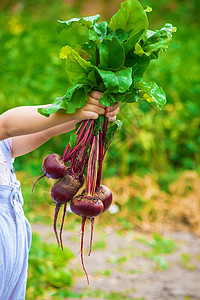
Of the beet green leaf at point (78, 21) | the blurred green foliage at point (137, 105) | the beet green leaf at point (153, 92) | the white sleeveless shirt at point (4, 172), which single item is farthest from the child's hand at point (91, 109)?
the blurred green foliage at point (137, 105)

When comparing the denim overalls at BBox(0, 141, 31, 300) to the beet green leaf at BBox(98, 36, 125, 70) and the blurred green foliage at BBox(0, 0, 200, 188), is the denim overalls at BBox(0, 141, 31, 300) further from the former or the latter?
the blurred green foliage at BBox(0, 0, 200, 188)

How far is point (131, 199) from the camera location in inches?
156

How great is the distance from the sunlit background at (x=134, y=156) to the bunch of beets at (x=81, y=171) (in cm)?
135

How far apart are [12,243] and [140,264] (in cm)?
186

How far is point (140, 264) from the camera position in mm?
3141

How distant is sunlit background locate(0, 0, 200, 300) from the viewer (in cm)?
365

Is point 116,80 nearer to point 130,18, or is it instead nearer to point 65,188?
point 130,18

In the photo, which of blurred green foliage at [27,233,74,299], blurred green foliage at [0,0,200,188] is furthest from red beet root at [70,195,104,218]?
blurred green foliage at [0,0,200,188]

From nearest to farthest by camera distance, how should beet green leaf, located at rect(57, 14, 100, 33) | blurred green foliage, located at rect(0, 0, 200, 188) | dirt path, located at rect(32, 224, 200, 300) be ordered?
beet green leaf, located at rect(57, 14, 100, 33), dirt path, located at rect(32, 224, 200, 300), blurred green foliage, located at rect(0, 0, 200, 188)

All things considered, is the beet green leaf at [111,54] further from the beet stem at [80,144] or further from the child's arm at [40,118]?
the beet stem at [80,144]

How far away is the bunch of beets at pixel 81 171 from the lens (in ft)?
4.64

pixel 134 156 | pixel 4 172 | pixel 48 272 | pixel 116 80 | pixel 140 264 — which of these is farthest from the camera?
pixel 134 156

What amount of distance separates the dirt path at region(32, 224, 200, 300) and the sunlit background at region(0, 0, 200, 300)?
0.47 ft

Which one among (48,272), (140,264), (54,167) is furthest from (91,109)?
(140,264)
